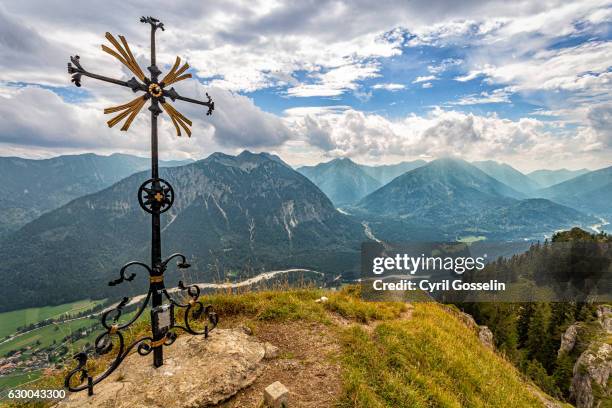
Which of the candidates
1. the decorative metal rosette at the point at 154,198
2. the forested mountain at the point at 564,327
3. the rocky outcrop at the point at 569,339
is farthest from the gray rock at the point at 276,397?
the rocky outcrop at the point at 569,339

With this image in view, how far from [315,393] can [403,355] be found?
2933 mm

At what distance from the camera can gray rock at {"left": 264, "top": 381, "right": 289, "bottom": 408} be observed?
545 centimetres

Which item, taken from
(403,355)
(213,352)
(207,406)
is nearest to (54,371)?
(213,352)

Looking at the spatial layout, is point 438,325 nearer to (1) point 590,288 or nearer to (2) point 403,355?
(2) point 403,355

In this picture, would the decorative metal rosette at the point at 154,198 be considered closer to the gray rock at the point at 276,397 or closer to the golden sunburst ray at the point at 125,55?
the golden sunburst ray at the point at 125,55

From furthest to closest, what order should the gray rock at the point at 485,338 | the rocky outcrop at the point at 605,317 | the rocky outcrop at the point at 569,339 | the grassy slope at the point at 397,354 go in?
the rocky outcrop at the point at 605,317
the rocky outcrop at the point at 569,339
the gray rock at the point at 485,338
the grassy slope at the point at 397,354

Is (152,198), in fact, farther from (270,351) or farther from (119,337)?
(270,351)

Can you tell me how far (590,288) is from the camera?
69.7 metres

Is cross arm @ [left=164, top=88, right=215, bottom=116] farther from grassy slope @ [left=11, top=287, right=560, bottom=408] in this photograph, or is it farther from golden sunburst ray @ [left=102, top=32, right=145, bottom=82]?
grassy slope @ [left=11, top=287, right=560, bottom=408]

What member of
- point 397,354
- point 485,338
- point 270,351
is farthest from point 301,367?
point 485,338

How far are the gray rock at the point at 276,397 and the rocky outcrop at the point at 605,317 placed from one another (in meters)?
75.3

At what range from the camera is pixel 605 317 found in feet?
189

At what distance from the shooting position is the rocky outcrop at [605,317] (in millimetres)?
54259

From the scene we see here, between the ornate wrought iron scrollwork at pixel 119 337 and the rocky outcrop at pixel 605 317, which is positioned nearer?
the ornate wrought iron scrollwork at pixel 119 337
